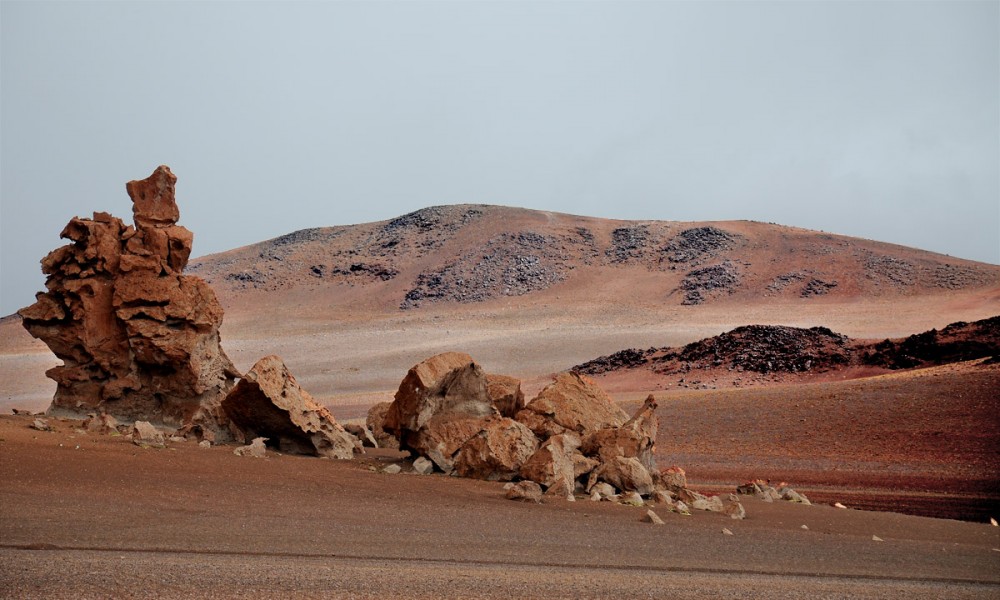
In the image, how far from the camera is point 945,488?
17203 millimetres

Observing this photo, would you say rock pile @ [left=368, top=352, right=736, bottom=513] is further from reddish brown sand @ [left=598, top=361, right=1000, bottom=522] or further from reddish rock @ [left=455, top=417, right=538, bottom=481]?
reddish brown sand @ [left=598, top=361, right=1000, bottom=522]

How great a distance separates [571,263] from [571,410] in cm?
7224

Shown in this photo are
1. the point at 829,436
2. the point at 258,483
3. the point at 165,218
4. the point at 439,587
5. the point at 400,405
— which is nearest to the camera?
the point at 439,587

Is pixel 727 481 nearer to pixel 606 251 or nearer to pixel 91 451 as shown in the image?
pixel 91 451

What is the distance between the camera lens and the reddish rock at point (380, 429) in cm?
1884

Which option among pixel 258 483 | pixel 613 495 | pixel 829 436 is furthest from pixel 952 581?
pixel 829 436

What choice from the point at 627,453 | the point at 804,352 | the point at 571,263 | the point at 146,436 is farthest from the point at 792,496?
the point at 571,263

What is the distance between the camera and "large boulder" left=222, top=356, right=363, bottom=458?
13883 mm

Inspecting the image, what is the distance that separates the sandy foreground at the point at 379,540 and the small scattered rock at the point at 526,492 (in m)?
0.20

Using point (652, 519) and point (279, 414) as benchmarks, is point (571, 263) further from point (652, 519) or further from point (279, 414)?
point (652, 519)

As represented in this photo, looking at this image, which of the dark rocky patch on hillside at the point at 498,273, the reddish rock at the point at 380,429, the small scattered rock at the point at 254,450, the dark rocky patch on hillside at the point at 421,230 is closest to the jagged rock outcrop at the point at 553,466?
the small scattered rock at the point at 254,450

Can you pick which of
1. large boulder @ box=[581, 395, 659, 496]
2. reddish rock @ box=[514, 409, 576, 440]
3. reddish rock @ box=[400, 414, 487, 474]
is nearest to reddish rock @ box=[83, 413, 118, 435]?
reddish rock @ box=[400, 414, 487, 474]

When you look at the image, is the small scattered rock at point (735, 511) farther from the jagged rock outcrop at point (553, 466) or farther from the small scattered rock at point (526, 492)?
the small scattered rock at point (526, 492)

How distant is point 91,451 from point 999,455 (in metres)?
18.8
